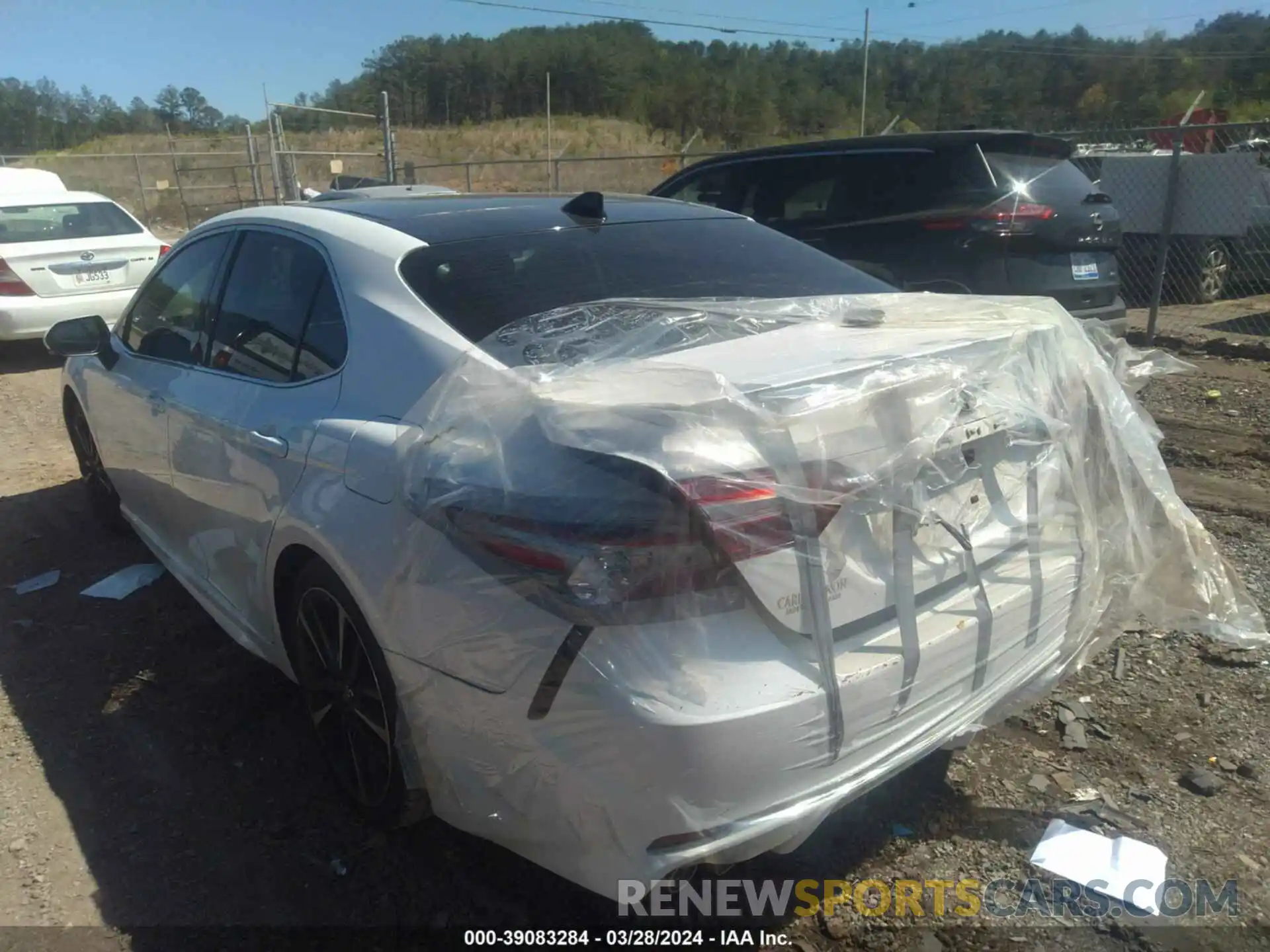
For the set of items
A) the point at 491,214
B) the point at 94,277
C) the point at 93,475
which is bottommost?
the point at 93,475

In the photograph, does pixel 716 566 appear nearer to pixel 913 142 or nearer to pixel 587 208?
pixel 587 208

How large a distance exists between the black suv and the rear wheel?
184 inches

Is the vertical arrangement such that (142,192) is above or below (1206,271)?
above

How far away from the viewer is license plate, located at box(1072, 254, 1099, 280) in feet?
22.4

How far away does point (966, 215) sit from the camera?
6.49 metres

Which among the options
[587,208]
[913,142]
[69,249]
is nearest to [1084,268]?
[913,142]

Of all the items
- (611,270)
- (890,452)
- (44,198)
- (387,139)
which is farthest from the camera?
(387,139)

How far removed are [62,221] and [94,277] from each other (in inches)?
40.2

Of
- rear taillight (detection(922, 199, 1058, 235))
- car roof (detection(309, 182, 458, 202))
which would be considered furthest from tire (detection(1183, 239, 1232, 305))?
car roof (detection(309, 182, 458, 202))

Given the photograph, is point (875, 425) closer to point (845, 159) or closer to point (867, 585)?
point (867, 585)

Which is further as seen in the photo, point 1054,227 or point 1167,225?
point 1167,225

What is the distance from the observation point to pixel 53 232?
9578 millimetres

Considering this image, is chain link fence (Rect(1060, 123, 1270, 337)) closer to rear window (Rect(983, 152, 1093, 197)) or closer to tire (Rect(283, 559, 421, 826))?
rear window (Rect(983, 152, 1093, 197))

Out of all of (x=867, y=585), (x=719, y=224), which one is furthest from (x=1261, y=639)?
(x=719, y=224)
